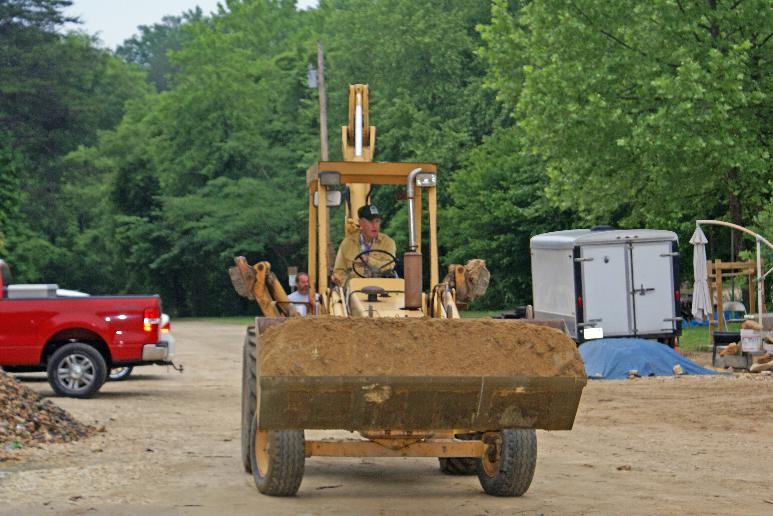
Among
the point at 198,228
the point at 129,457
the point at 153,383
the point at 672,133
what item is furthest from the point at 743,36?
the point at 198,228

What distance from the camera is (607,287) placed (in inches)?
1179

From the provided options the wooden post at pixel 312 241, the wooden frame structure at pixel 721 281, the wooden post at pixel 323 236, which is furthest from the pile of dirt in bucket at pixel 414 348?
the wooden frame structure at pixel 721 281

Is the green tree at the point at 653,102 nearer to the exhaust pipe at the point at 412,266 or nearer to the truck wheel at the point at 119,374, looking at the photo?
the truck wheel at the point at 119,374

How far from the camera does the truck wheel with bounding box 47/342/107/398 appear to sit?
22.5 m

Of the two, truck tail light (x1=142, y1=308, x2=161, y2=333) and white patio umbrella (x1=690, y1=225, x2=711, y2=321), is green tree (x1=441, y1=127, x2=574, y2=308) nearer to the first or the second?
white patio umbrella (x1=690, y1=225, x2=711, y2=321)

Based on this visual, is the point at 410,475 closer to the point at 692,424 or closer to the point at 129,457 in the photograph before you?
the point at 129,457

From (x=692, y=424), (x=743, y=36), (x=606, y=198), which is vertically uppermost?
(x=743, y=36)

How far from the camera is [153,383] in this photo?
87.2 feet

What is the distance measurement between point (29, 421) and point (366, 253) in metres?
5.00

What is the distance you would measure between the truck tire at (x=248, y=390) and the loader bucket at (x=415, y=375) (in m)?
1.27

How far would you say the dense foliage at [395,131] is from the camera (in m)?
37.5

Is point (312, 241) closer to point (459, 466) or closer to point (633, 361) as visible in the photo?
point (459, 466)

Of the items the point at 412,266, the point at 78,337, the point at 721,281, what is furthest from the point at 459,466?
the point at 721,281

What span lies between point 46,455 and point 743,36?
26.4 meters
